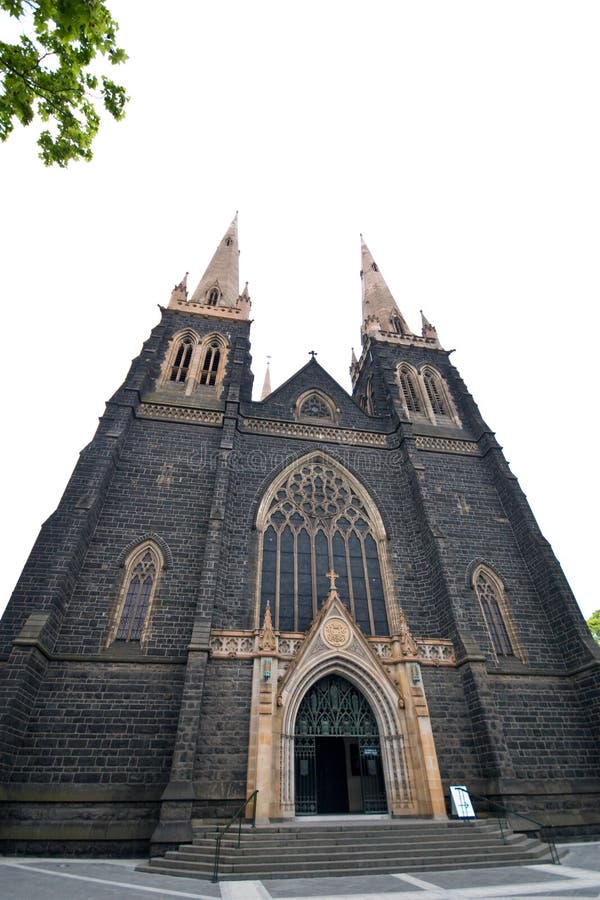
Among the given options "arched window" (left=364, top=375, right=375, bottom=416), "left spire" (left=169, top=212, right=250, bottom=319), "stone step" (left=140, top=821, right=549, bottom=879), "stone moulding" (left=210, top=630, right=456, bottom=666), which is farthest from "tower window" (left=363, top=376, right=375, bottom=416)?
"stone step" (left=140, top=821, right=549, bottom=879)

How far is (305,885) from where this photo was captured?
6.73 m

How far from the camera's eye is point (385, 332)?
83.8 ft

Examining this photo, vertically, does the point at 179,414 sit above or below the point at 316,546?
above

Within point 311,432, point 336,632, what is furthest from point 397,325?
point 336,632

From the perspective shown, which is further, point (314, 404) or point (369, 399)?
point (369, 399)

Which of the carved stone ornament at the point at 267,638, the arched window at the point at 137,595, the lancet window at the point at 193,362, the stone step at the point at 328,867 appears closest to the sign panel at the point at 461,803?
the stone step at the point at 328,867

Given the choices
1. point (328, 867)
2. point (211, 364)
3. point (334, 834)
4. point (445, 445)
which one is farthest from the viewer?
point (211, 364)

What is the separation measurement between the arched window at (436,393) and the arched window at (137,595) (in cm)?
1451

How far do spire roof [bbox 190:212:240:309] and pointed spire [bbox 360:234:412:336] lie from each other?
824 cm

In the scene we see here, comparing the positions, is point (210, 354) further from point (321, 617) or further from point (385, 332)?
point (321, 617)

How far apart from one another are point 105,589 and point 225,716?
4805 millimetres

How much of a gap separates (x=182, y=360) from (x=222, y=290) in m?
7.38

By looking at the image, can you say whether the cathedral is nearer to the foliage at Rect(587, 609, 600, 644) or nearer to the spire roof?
the spire roof

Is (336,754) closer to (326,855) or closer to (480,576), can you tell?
(326,855)
